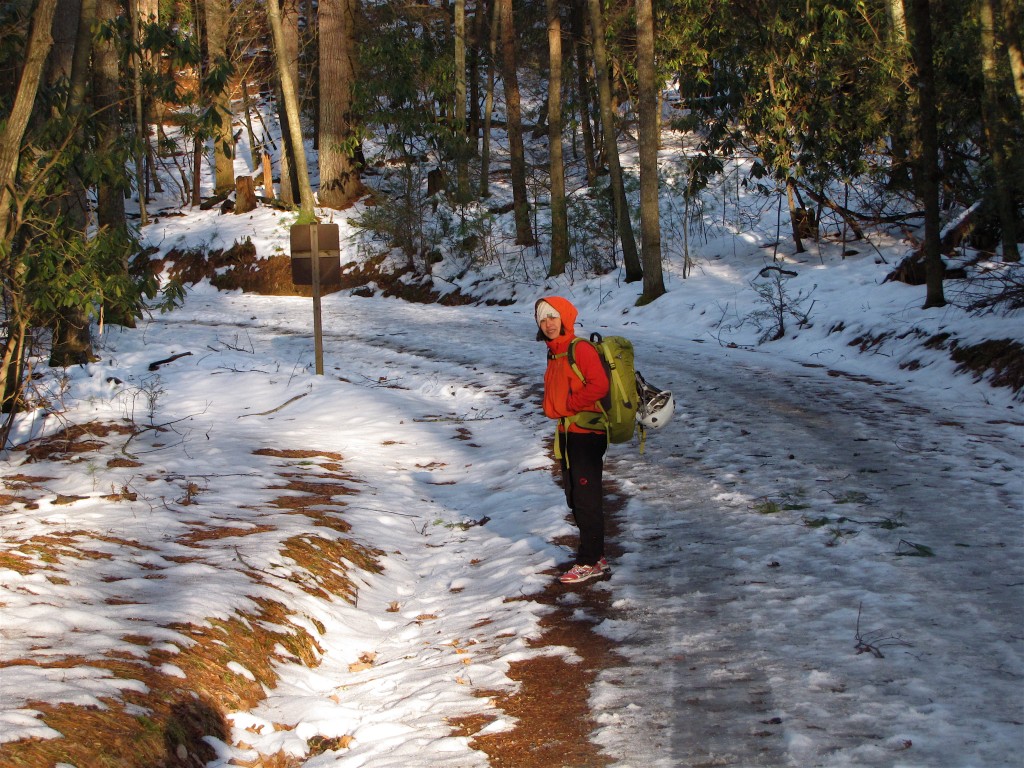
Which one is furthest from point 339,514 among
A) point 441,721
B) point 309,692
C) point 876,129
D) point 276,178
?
point 276,178

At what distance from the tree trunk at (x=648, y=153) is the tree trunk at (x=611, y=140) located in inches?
72.2

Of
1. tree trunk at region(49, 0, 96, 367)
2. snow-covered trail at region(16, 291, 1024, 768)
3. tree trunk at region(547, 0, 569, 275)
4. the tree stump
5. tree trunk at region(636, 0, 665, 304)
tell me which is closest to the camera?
snow-covered trail at region(16, 291, 1024, 768)

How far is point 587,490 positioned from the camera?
6.34 metres

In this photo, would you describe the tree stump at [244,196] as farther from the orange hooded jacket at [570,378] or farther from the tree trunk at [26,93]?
the orange hooded jacket at [570,378]

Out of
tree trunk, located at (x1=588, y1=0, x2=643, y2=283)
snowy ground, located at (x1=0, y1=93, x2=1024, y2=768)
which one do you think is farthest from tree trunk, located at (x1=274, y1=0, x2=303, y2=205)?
snowy ground, located at (x1=0, y1=93, x2=1024, y2=768)

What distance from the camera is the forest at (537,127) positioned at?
10.3 meters

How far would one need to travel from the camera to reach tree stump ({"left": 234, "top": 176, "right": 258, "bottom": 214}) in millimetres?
35438

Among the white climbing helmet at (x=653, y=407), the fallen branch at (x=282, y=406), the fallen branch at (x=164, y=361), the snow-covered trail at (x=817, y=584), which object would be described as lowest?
the snow-covered trail at (x=817, y=584)

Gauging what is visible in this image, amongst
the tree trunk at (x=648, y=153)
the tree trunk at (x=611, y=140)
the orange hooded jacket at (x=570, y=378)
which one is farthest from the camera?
the tree trunk at (x=611, y=140)

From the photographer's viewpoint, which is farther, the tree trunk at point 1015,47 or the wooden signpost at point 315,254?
the wooden signpost at point 315,254

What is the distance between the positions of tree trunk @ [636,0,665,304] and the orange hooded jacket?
48.3ft

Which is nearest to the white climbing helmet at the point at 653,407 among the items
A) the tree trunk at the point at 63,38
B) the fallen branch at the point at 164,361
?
the tree trunk at the point at 63,38

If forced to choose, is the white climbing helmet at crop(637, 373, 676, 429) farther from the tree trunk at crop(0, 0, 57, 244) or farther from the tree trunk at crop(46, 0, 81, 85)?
the tree trunk at crop(46, 0, 81, 85)

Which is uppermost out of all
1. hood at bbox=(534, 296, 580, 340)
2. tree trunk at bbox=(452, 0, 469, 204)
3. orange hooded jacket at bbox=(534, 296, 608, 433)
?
tree trunk at bbox=(452, 0, 469, 204)
